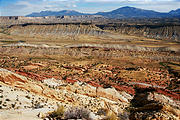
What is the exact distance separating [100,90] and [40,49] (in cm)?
5159

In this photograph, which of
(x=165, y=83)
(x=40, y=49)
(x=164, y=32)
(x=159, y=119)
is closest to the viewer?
(x=159, y=119)

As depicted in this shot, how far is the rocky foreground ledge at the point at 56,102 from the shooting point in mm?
10312

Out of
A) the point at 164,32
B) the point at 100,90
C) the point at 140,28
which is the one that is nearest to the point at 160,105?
the point at 100,90

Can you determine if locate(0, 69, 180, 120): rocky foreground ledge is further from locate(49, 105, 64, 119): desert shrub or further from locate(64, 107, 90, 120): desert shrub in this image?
locate(49, 105, 64, 119): desert shrub

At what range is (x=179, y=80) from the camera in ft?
111

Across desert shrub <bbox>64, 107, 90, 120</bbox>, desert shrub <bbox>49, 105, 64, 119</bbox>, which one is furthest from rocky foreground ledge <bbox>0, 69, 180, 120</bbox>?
desert shrub <bbox>49, 105, 64, 119</bbox>

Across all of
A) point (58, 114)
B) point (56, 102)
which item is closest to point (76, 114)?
point (58, 114)

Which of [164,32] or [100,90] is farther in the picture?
[164,32]

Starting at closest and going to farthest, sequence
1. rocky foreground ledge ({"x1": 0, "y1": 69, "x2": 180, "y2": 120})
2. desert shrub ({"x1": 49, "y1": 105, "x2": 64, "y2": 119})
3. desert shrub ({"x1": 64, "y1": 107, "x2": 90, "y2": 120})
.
→ desert shrub ({"x1": 64, "y1": 107, "x2": 90, "y2": 120}), desert shrub ({"x1": 49, "y1": 105, "x2": 64, "y2": 119}), rocky foreground ledge ({"x1": 0, "y1": 69, "x2": 180, "y2": 120})

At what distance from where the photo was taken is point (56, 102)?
1425 cm

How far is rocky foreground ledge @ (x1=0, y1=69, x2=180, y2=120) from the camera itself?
10.3m

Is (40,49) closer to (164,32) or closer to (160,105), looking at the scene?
(160,105)

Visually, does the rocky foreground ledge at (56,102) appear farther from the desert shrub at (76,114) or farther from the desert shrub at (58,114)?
the desert shrub at (58,114)

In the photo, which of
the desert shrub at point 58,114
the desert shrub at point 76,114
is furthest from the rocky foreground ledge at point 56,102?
the desert shrub at point 58,114
